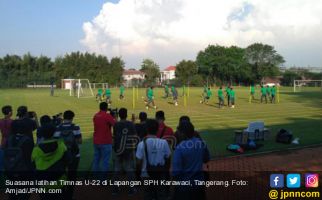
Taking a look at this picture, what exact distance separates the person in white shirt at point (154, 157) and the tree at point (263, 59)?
112m

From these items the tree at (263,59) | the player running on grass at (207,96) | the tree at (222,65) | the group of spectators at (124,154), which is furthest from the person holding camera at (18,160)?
the tree at (263,59)

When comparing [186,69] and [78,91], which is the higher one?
[186,69]

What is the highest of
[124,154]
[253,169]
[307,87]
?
[307,87]

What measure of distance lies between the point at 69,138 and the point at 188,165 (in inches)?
109

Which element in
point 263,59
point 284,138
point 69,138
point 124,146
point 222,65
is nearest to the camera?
point 69,138

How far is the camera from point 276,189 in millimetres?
7836

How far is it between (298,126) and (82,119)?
12.6 metres

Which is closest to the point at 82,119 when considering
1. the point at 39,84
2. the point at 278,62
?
the point at 39,84

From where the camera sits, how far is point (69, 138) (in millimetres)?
7180

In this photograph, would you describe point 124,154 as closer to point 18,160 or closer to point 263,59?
point 18,160

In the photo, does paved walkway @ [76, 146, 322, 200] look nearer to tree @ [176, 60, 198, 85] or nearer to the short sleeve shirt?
the short sleeve shirt

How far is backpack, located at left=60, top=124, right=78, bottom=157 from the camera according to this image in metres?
7.08

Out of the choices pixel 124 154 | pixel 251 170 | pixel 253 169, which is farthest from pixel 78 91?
pixel 124 154

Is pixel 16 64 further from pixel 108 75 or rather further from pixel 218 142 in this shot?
pixel 218 142
